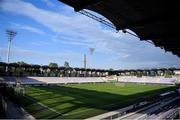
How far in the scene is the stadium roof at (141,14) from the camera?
1226 centimetres

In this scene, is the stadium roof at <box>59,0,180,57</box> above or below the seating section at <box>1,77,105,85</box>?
above

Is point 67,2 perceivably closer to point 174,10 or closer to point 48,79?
point 174,10

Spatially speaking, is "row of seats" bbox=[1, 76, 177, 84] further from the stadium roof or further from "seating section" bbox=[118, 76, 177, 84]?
the stadium roof

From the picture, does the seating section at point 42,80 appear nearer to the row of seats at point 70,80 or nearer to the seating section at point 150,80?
the row of seats at point 70,80

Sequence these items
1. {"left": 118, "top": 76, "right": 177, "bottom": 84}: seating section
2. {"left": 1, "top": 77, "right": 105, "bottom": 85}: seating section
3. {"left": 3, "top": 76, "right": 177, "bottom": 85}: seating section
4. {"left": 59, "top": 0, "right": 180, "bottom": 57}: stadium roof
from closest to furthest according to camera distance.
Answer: {"left": 59, "top": 0, "right": 180, "bottom": 57}: stadium roof → {"left": 1, "top": 77, "right": 105, "bottom": 85}: seating section → {"left": 3, "top": 76, "right": 177, "bottom": 85}: seating section → {"left": 118, "top": 76, "right": 177, "bottom": 84}: seating section

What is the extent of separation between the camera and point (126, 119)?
66.3 feet

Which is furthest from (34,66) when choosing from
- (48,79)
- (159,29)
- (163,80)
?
(159,29)

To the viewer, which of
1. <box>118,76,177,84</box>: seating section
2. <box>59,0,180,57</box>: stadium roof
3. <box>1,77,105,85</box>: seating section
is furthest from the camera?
<box>118,76,177,84</box>: seating section

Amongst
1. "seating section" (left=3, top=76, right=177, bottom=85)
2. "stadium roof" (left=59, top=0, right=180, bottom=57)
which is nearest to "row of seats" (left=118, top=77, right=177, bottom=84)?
"seating section" (left=3, top=76, right=177, bottom=85)

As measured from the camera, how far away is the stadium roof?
12.3 meters

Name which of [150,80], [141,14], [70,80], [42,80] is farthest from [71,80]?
[141,14]

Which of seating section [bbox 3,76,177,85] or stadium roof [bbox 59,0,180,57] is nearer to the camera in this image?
stadium roof [bbox 59,0,180,57]

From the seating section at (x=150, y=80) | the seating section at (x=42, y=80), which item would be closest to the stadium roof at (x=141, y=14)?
the seating section at (x=42, y=80)

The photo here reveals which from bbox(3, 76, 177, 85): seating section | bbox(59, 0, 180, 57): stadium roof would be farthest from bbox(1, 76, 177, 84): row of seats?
bbox(59, 0, 180, 57): stadium roof
